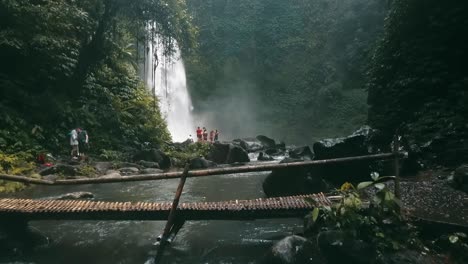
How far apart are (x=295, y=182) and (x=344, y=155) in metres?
1.44

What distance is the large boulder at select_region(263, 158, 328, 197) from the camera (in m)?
8.77

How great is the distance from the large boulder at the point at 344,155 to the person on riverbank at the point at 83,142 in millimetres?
10352

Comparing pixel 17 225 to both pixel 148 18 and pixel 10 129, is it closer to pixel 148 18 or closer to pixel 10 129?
pixel 10 129

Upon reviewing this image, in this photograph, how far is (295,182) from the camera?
889 cm

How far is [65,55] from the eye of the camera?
54.9 feet

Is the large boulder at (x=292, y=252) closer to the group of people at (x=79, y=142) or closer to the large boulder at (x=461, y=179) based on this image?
the large boulder at (x=461, y=179)

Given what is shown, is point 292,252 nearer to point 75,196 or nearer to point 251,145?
point 75,196

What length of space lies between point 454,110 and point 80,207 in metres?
9.04

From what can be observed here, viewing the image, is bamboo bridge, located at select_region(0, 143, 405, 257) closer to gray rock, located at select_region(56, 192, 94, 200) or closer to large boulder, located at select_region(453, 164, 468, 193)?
large boulder, located at select_region(453, 164, 468, 193)

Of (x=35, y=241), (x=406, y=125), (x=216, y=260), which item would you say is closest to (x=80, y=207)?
(x=35, y=241)

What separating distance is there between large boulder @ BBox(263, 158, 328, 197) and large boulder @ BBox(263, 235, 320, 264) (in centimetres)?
364

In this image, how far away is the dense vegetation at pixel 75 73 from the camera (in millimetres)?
14500

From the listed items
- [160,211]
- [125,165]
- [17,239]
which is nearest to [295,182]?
[160,211]

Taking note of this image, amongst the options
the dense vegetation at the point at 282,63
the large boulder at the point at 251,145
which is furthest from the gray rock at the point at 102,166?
the dense vegetation at the point at 282,63
